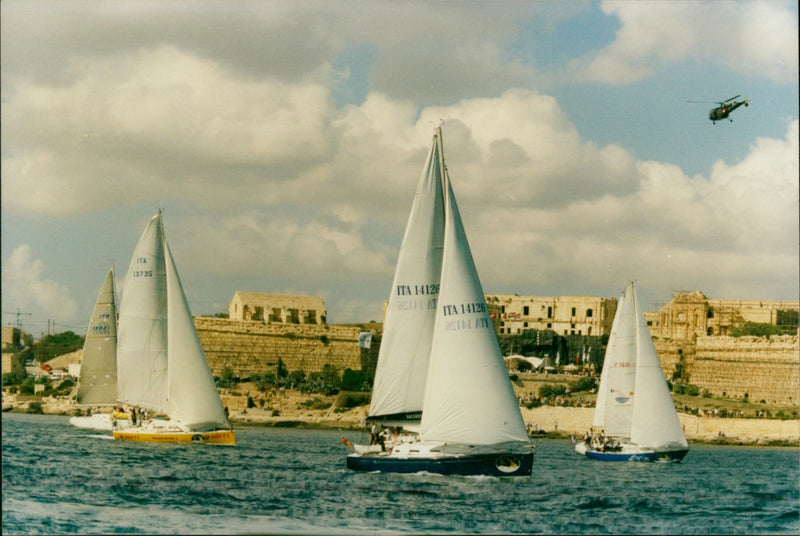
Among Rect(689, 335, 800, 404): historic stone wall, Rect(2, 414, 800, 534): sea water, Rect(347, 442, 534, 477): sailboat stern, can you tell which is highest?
Rect(689, 335, 800, 404): historic stone wall

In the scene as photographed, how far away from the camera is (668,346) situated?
97688 millimetres

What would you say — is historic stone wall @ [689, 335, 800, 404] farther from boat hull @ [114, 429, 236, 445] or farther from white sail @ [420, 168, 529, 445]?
white sail @ [420, 168, 529, 445]

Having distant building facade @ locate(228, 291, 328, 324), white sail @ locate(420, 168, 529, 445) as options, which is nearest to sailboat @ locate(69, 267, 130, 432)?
white sail @ locate(420, 168, 529, 445)

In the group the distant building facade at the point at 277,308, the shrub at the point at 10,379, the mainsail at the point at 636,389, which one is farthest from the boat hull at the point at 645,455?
the shrub at the point at 10,379

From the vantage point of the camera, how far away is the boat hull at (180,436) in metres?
47.2

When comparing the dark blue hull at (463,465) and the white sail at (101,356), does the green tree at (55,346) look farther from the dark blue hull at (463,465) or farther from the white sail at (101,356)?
the dark blue hull at (463,465)

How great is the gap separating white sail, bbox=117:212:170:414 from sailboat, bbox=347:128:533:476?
18322 mm

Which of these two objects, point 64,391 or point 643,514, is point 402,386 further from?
point 64,391

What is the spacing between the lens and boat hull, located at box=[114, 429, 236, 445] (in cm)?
4722

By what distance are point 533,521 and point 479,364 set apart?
6.05m

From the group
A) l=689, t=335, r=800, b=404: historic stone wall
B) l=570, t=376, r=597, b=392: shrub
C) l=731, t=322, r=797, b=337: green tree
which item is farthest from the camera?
l=731, t=322, r=797, b=337: green tree

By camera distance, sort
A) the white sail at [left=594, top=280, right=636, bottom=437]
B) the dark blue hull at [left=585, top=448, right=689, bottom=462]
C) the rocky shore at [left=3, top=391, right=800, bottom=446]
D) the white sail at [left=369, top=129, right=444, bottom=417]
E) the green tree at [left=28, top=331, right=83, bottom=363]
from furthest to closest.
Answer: the green tree at [left=28, top=331, right=83, bottom=363], the rocky shore at [left=3, top=391, right=800, bottom=446], the white sail at [left=594, top=280, right=636, bottom=437], the dark blue hull at [left=585, top=448, right=689, bottom=462], the white sail at [left=369, top=129, right=444, bottom=417]

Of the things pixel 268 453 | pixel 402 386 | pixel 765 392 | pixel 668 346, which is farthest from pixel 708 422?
pixel 402 386

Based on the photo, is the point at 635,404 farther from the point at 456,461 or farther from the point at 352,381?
the point at 352,381
